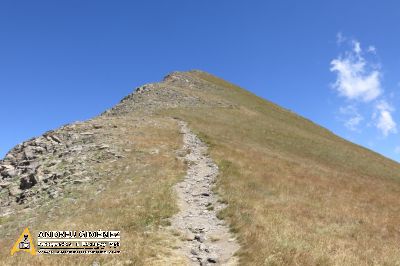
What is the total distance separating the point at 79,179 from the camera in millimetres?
27375

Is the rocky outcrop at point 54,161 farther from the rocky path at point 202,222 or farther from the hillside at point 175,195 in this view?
the rocky path at point 202,222

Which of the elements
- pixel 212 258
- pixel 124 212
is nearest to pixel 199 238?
pixel 212 258

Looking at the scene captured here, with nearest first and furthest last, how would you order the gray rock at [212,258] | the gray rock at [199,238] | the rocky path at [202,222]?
the gray rock at [212,258]
the rocky path at [202,222]
the gray rock at [199,238]

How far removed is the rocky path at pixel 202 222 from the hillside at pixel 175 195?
1.25 ft

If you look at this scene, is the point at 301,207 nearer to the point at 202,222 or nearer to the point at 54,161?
the point at 202,222

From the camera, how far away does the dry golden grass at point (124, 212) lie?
1388 centimetres

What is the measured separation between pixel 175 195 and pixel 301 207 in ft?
23.5

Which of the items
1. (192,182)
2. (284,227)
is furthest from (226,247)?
(192,182)

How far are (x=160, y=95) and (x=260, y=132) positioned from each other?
23.3 meters

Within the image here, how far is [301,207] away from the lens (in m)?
20.2

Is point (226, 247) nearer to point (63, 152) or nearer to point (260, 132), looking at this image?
point (63, 152)

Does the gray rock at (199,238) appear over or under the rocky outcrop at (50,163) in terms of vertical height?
under

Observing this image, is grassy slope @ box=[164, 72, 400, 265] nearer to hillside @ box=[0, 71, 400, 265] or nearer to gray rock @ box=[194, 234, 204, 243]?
→ hillside @ box=[0, 71, 400, 265]

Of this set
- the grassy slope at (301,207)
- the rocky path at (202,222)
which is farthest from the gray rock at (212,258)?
the grassy slope at (301,207)
